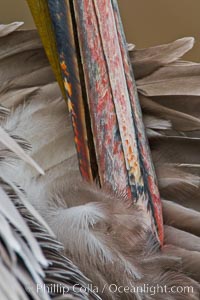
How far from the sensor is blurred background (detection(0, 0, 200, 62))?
192cm

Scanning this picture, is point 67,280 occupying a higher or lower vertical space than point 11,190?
lower

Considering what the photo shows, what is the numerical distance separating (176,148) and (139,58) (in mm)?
178

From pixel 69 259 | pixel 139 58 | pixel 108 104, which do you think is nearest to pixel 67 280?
pixel 69 259

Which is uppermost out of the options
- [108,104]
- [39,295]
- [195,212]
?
[108,104]

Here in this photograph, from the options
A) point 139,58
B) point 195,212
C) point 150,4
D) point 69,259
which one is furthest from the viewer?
point 150,4

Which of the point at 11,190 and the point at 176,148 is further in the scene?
the point at 176,148

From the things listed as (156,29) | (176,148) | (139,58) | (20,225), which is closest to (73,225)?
(20,225)

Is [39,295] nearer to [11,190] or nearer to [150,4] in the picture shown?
[11,190]

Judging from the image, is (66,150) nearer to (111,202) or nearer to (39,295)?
(111,202)

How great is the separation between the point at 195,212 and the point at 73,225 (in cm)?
23

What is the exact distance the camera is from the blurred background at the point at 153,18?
1.92 meters

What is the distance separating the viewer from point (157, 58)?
1.40m

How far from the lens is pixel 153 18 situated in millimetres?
1982

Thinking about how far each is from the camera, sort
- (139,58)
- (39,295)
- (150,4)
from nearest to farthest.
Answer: (39,295) < (139,58) < (150,4)
